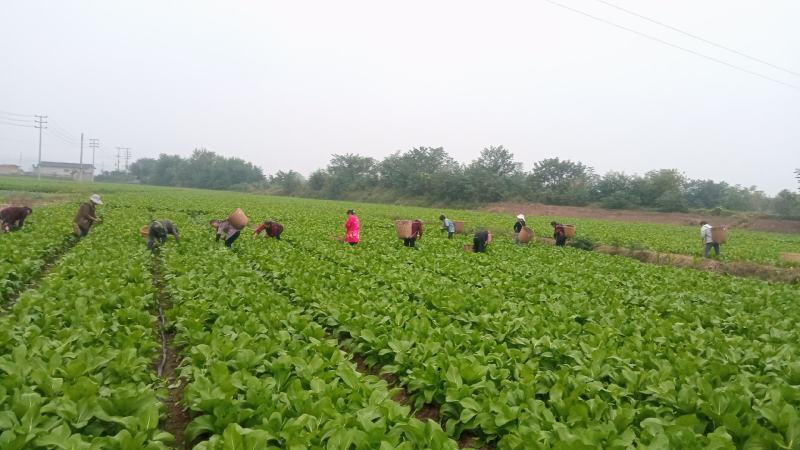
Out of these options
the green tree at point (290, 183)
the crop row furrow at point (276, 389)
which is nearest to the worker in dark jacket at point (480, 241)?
the crop row furrow at point (276, 389)

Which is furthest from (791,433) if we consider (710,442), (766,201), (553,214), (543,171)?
(766,201)

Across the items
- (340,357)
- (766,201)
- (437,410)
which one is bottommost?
(437,410)

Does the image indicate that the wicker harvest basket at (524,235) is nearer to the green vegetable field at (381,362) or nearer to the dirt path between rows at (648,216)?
the green vegetable field at (381,362)

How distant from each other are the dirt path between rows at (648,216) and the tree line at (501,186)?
9.21 feet

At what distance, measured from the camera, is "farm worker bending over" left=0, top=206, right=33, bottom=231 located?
47.9 feet

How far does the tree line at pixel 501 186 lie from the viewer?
59.8m

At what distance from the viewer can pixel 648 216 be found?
175 ft

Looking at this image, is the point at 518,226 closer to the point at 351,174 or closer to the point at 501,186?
the point at 501,186

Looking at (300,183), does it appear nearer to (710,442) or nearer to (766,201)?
(766,201)

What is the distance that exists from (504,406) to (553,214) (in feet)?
186

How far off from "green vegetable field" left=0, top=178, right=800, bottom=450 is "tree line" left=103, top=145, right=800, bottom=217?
54968 millimetres

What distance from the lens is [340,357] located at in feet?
16.5

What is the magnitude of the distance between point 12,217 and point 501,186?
5757 centimetres

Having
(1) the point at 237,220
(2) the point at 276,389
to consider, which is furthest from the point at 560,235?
(2) the point at 276,389
